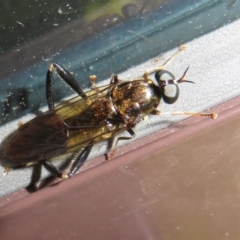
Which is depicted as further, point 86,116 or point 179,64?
point 179,64

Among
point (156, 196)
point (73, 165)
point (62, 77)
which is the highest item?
point (62, 77)

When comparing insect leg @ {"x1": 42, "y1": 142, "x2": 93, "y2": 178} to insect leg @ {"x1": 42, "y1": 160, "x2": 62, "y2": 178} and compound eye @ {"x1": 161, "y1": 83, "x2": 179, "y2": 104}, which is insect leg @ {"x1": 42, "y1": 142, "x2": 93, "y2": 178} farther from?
compound eye @ {"x1": 161, "y1": 83, "x2": 179, "y2": 104}

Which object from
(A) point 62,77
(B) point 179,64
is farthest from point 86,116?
(B) point 179,64

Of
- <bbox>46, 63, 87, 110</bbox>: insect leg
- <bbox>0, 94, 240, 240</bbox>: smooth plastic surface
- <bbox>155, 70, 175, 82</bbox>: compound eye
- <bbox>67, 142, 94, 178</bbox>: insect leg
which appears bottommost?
<bbox>0, 94, 240, 240</bbox>: smooth plastic surface

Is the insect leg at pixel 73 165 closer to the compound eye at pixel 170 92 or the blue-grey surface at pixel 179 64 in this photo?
the blue-grey surface at pixel 179 64

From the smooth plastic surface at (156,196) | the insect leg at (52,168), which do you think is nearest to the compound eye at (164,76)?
the smooth plastic surface at (156,196)

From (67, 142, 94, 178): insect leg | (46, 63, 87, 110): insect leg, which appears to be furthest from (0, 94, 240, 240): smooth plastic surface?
(46, 63, 87, 110): insect leg

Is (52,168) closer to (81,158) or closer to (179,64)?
(81,158)
